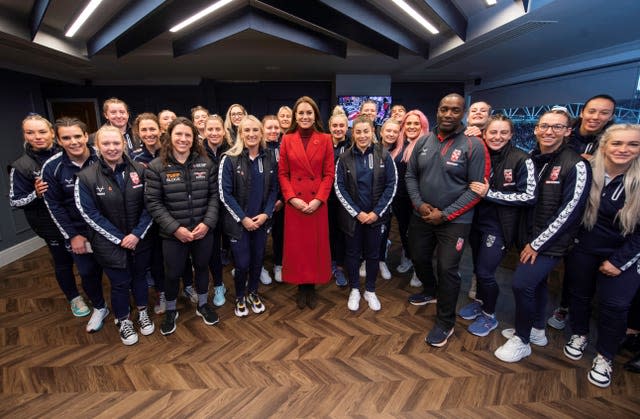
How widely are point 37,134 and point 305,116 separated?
84.1 inches

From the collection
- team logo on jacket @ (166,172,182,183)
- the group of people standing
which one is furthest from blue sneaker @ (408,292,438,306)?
team logo on jacket @ (166,172,182,183)

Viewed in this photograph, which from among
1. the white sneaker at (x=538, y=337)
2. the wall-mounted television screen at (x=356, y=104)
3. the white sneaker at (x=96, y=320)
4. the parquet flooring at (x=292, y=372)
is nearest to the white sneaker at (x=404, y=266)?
the parquet flooring at (x=292, y=372)

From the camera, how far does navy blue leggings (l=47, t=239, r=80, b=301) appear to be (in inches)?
98.1

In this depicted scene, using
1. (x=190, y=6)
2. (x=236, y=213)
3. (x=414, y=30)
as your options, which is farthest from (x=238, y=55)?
(x=236, y=213)

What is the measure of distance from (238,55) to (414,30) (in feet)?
8.90

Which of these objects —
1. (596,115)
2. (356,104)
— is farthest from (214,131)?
(356,104)

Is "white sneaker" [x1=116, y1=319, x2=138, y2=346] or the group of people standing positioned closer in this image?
the group of people standing

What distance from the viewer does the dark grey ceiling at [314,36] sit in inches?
129

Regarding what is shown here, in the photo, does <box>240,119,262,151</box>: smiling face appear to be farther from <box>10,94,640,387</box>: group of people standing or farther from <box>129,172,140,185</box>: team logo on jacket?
<box>129,172,140,185</box>: team logo on jacket

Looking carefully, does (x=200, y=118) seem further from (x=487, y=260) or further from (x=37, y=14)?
(x=487, y=260)

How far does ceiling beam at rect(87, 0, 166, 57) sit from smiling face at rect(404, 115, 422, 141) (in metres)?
2.64

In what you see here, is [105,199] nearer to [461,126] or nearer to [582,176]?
[461,126]

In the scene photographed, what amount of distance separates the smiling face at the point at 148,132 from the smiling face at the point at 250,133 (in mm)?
876

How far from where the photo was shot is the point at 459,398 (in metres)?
1.83
